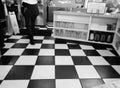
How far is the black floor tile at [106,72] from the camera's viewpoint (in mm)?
2042

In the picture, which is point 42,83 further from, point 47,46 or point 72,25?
point 72,25

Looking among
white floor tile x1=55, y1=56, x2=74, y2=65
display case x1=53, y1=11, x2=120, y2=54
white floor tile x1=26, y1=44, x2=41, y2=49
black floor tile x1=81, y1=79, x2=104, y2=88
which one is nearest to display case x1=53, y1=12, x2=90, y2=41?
display case x1=53, y1=11, x2=120, y2=54

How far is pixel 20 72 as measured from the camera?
2.04 meters

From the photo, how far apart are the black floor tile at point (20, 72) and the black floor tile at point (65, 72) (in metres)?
0.47

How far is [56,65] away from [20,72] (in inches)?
25.7

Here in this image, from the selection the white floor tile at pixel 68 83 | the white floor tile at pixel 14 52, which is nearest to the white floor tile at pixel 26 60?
the white floor tile at pixel 14 52

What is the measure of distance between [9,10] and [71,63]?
116 inches

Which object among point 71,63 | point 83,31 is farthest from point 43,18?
point 71,63

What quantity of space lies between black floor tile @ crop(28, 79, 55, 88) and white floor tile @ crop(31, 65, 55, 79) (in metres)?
0.10

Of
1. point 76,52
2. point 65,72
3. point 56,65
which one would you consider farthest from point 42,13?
point 65,72

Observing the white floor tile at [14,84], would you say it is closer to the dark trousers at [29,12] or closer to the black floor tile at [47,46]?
the black floor tile at [47,46]

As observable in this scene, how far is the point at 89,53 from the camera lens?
9.44 ft

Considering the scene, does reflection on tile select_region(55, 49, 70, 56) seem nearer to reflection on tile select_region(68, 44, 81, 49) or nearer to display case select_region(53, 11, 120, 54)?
reflection on tile select_region(68, 44, 81, 49)

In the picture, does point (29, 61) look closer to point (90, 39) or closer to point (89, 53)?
point (89, 53)
